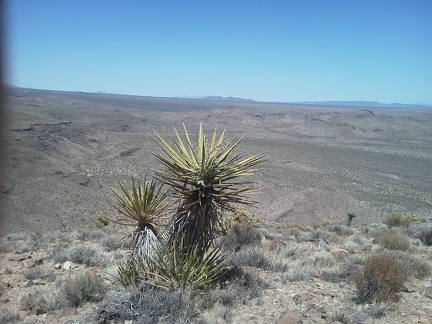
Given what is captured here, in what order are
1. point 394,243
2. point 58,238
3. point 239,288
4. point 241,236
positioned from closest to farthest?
1. point 239,288
2. point 394,243
3. point 241,236
4. point 58,238

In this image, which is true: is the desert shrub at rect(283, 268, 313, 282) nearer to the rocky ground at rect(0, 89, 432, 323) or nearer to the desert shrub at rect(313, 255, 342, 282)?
the rocky ground at rect(0, 89, 432, 323)

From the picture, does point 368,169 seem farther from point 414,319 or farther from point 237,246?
point 414,319

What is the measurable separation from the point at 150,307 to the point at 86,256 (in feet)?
13.9

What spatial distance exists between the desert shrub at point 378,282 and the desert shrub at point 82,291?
465 centimetres

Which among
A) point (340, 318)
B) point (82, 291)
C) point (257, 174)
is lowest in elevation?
point (257, 174)

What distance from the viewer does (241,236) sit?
1091 cm

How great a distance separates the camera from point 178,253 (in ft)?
21.9

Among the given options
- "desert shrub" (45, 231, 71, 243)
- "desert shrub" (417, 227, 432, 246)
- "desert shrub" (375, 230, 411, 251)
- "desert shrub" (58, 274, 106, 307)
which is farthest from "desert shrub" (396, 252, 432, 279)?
"desert shrub" (45, 231, 71, 243)

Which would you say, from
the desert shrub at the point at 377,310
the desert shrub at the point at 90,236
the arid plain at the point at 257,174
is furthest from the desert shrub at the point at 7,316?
the desert shrub at the point at 90,236

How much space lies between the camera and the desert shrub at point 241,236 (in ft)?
34.5

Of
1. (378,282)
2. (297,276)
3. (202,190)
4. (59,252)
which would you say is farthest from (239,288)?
(59,252)

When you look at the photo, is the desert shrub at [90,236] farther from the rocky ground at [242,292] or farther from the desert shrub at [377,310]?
the desert shrub at [377,310]

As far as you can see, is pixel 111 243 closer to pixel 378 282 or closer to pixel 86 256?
pixel 86 256

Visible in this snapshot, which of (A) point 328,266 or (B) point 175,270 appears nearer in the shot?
(B) point 175,270
